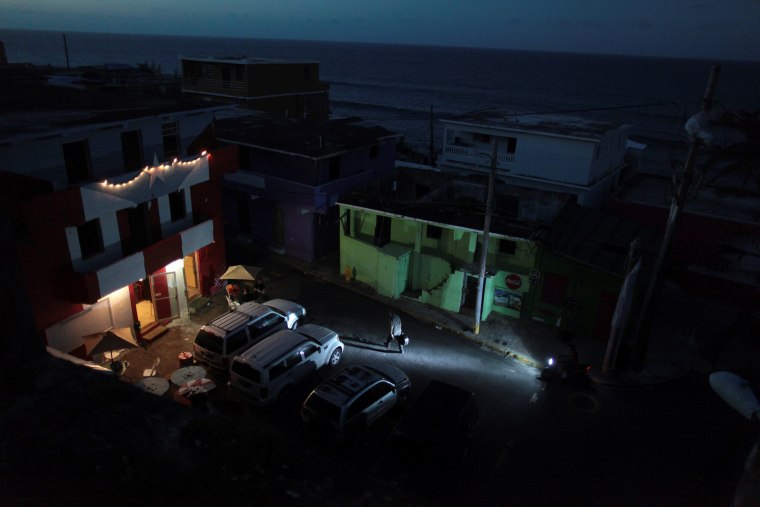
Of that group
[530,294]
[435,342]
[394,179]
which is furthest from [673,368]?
[394,179]

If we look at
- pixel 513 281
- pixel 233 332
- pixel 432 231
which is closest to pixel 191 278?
pixel 233 332

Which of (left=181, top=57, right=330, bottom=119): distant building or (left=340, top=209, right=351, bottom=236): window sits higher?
(left=181, top=57, right=330, bottom=119): distant building

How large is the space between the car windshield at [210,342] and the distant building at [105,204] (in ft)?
10.4

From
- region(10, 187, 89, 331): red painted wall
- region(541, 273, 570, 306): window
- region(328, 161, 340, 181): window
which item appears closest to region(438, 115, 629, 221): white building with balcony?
region(541, 273, 570, 306): window

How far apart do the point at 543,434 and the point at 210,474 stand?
10465 mm

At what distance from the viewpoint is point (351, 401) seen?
48.1ft

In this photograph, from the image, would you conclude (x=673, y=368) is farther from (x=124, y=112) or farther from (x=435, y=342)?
(x=124, y=112)

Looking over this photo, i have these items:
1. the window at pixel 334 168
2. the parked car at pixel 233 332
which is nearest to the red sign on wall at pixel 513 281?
the parked car at pixel 233 332

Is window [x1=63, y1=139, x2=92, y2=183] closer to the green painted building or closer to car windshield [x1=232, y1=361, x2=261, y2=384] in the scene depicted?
car windshield [x1=232, y1=361, x2=261, y2=384]

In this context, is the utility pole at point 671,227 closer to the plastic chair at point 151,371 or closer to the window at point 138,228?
the plastic chair at point 151,371

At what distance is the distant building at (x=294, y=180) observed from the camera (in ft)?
86.1

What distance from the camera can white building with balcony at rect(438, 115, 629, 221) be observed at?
2992cm

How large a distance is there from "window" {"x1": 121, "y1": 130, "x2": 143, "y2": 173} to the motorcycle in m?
17.1

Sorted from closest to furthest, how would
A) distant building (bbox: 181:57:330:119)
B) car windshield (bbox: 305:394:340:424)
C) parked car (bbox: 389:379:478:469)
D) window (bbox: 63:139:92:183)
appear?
parked car (bbox: 389:379:478:469) < car windshield (bbox: 305:394:340:424) < window (bbox: 63:139:92:183) < distant building (bbox: 181:57:330:119)
